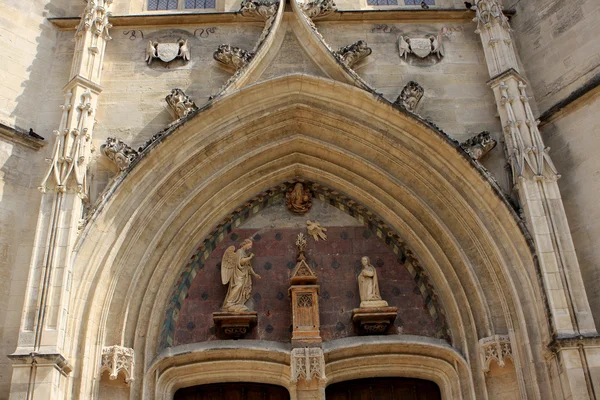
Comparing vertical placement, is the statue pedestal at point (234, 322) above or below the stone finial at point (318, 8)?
below

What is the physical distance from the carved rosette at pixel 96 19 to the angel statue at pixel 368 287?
18.3 ft

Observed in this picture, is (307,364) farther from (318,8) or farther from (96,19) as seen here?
(96,19)

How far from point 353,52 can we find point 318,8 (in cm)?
115

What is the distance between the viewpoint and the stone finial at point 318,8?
13.4 metres

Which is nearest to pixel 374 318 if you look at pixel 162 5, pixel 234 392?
pixel 234 392

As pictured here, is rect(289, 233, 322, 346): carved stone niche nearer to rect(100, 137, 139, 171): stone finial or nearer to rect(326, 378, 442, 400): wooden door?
rect(326, 378, 442, 400): wooden door

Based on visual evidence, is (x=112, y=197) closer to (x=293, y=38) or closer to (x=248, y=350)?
(x=248, y=350)

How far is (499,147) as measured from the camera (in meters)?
12.0

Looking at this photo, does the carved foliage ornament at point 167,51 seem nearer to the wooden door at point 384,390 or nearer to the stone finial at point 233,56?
the stone finial at point 233,56

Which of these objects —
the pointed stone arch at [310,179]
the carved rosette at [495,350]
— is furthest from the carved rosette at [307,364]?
the carved rosette at [495,350]

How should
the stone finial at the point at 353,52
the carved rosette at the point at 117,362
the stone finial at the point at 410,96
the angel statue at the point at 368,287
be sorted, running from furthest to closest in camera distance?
the stone finial at the point at 353,52, the stone finial at the point at 410,96, the angel statue at the point at 368,287, the carved rosette at the point at 117,362

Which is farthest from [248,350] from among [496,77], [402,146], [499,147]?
[496,77]

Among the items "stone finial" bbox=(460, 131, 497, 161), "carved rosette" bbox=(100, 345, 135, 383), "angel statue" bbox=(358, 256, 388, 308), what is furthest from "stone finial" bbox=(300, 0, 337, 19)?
"carved rosette" bbox=(100, 345, 135, 383)

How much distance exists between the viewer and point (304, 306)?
11.5 meters
